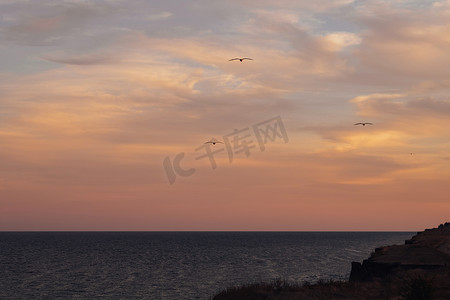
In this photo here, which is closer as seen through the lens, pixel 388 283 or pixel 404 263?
pixel 388 283

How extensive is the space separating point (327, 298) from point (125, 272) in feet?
171

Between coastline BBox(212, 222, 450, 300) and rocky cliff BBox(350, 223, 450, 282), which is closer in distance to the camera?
coastline BBox(212, 222, 450, 300)

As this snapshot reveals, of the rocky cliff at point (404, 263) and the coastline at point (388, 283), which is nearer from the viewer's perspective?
the coastline at point (388, 283)

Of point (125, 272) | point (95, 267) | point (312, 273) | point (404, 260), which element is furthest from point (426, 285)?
point (95, 267)

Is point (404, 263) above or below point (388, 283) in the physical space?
above

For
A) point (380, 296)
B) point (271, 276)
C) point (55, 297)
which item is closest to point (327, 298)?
point (380, 296)

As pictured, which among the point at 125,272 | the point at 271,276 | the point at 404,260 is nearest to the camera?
the point at 404,260

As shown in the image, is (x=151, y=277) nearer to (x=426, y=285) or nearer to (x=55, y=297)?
(x=55, y=297)

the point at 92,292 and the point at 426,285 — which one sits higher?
the point at 426,285

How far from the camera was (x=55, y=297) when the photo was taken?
2149 inches

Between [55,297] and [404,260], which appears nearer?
[404,260]

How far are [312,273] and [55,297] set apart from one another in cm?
3232

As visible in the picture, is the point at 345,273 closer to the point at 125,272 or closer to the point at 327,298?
the point at 125,272

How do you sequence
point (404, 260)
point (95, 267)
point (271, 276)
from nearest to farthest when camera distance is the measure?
point (404, 260) → point (271, 276) → point (95, 267)
